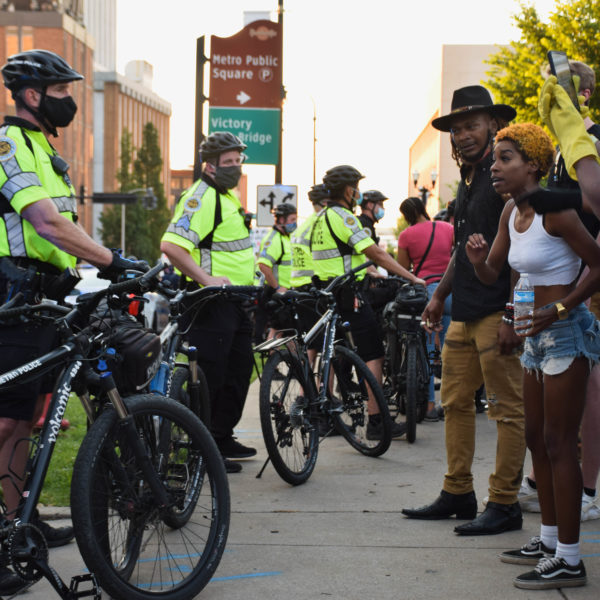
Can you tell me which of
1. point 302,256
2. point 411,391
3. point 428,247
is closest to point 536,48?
point 428,247

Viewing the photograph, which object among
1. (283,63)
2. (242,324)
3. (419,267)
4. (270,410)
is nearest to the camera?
(270,410)

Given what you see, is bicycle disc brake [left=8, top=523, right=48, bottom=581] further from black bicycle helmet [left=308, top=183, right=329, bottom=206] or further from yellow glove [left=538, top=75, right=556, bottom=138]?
black bicycle helmet [left=308, top=183, right=329, bottom=206]

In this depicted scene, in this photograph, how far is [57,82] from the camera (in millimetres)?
4570

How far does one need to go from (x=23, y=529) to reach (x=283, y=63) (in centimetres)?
A: 1369

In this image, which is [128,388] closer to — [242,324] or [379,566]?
[379,566]

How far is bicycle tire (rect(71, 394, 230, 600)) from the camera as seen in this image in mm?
3711

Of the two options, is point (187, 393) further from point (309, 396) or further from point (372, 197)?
point (372, 197)

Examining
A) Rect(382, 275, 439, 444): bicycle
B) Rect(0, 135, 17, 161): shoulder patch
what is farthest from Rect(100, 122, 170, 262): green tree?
Rect(0, 135, 17, 161): shoulder patch

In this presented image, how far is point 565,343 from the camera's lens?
13.9 feet

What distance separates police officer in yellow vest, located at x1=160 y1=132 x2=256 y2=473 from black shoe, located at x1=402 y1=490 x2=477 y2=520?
1785mm

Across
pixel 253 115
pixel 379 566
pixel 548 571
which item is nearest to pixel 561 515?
pixel 548 571

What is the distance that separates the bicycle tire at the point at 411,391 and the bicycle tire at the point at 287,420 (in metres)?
1.32

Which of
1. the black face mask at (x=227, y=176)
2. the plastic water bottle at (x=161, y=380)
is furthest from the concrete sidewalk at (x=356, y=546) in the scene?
the black face mask at (x=227, y=176)

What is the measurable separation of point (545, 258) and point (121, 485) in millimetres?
1938
